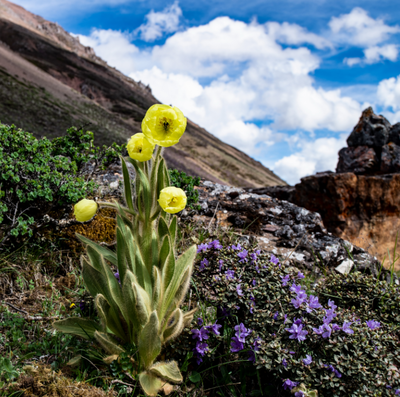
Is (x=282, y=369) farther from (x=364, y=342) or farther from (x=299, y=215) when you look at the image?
(x=299, y=215)

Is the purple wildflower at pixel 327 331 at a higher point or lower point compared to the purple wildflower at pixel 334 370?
higher

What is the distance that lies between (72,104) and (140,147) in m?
39.5

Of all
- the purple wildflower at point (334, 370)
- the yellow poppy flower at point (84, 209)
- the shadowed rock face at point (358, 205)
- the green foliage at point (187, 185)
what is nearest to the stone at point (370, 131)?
the shadowed rock face at point (358, 205)

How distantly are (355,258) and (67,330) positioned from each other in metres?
3.93

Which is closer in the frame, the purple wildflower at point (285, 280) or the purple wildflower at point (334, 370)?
the purple wildflower at point (334, 370)

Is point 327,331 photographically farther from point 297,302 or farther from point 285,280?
point 285,280

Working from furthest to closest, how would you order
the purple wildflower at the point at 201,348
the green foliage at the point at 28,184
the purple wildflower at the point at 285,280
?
the green foliage at the point at 28,184, the purple wildflower at the point at 285,280, the purple wildflower at the point at 201,348

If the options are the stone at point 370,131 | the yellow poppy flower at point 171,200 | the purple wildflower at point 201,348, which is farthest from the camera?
the stone at point 370,131

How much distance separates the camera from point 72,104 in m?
37.2

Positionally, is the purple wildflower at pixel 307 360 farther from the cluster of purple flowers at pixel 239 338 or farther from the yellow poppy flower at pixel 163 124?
the yellow poppy flower at pixel 163 124

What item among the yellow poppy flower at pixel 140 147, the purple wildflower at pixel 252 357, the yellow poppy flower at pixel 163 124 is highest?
the yellow poppy flower at pixel 163 124

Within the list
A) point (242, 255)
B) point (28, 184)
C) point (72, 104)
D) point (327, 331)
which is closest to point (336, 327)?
point (327, 331)

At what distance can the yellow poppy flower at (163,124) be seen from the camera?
6.16ft

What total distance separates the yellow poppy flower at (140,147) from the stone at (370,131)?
373 inches
